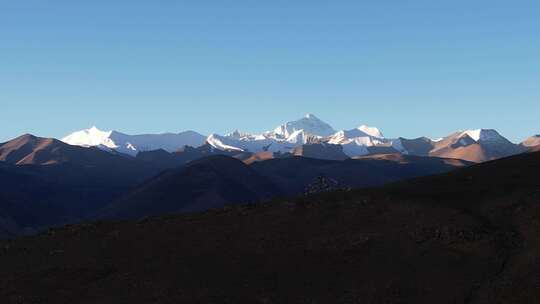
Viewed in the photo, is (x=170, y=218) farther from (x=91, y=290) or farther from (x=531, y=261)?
(x=531, y=261)

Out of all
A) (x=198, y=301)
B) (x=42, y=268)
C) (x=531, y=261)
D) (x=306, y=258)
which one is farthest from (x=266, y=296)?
(x=42, y=268)

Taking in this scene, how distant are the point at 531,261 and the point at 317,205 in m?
24.2

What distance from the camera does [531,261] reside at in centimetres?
3728

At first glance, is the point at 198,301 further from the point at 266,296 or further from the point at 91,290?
the point at 91,290

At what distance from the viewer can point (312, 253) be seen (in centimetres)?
4538

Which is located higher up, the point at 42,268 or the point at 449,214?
the point at 449,214

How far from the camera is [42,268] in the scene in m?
46.9

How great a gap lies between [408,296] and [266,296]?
28.9 ft

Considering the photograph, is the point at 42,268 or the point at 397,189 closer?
the point at 42,268

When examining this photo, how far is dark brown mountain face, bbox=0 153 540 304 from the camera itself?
3734cm

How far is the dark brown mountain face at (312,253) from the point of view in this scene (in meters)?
37.3

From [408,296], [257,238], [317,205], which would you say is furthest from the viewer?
[317,205]

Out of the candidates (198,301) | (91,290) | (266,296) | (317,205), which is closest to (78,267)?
(91,290)

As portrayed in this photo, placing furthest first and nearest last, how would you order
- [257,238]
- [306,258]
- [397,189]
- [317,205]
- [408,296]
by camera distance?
1. [397,189]
2. [317,205]
3. [257,238]
4. [306,258]
5. [408,296]
